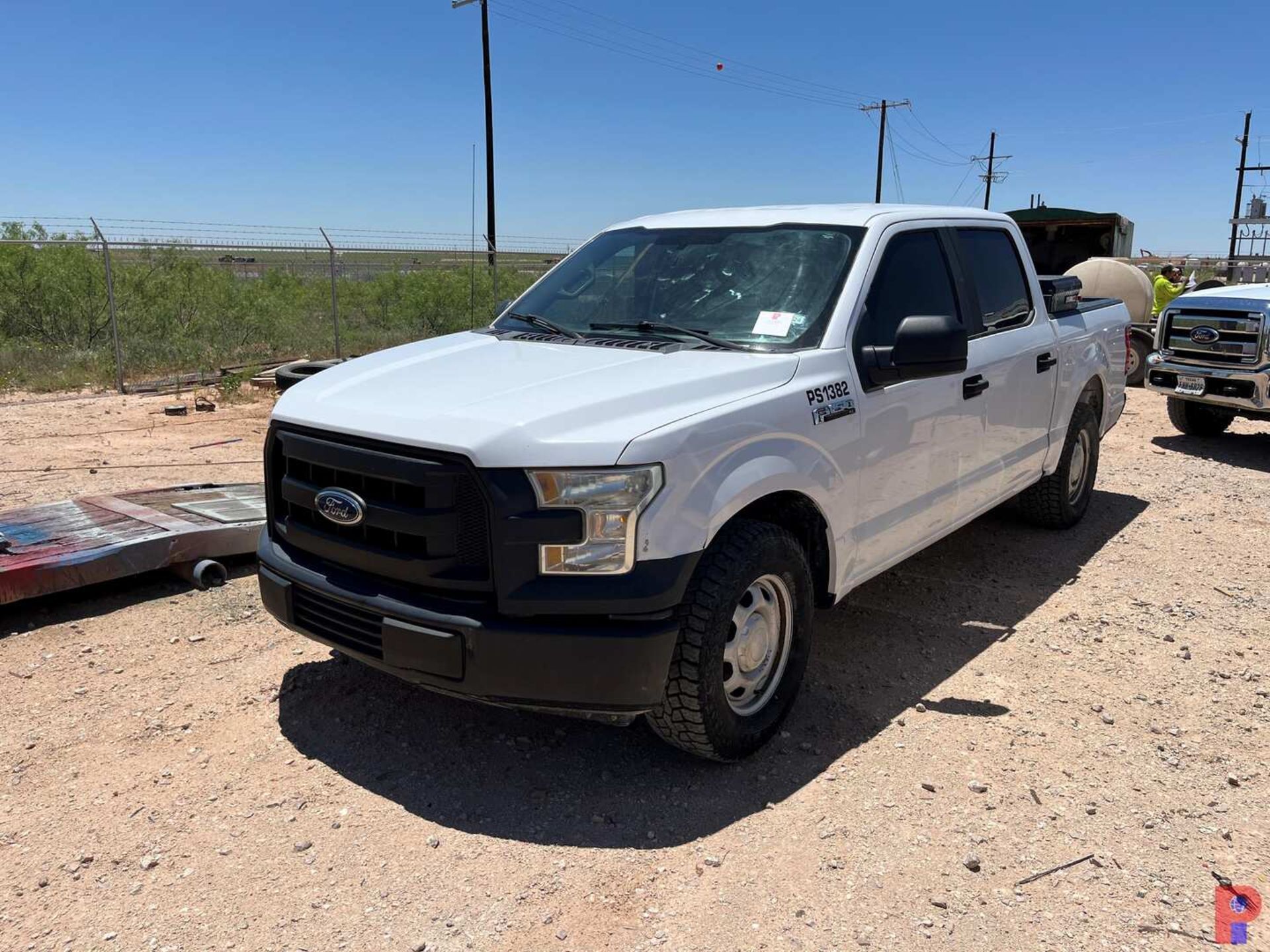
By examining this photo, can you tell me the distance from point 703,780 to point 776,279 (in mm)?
1998

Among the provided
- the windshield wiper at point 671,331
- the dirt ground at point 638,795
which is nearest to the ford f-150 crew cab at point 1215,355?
the dirt ground at point 638,795

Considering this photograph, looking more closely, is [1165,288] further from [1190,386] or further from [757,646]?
[757,646]

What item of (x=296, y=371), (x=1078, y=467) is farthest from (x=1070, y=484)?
(x=296, y=371)

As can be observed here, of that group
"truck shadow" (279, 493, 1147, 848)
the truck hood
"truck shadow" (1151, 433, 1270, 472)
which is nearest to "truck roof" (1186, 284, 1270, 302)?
"truck shadow" (1151, 433, 1270, 472)

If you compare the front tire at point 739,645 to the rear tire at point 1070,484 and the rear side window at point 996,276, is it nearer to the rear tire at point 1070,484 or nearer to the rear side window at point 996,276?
the rear side window at point 996,276

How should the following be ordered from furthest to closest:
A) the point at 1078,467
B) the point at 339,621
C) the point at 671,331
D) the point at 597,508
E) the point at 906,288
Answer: the point at 1078,467 → the point at 906,288 → the point at 671,331 → the point at 339,621 → the point at 597,508

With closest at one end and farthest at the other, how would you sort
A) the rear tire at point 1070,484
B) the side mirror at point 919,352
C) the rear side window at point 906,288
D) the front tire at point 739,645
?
the front tire at point 739,645, the side mirror at point 919,352, the rear side window at point 906,288, the rear tire at point 1070,484

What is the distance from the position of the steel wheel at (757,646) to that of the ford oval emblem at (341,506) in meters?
1.29

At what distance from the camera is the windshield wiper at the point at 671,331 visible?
3.77 meters

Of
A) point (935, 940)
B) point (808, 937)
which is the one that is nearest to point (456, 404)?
point (808, 937)

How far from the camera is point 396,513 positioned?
3.09m

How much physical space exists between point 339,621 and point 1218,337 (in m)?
8.70

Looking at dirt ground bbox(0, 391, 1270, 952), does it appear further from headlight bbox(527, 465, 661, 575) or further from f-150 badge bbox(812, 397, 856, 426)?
f-150 badge bbox(812, 397, 856, 426)

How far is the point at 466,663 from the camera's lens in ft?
9.84
